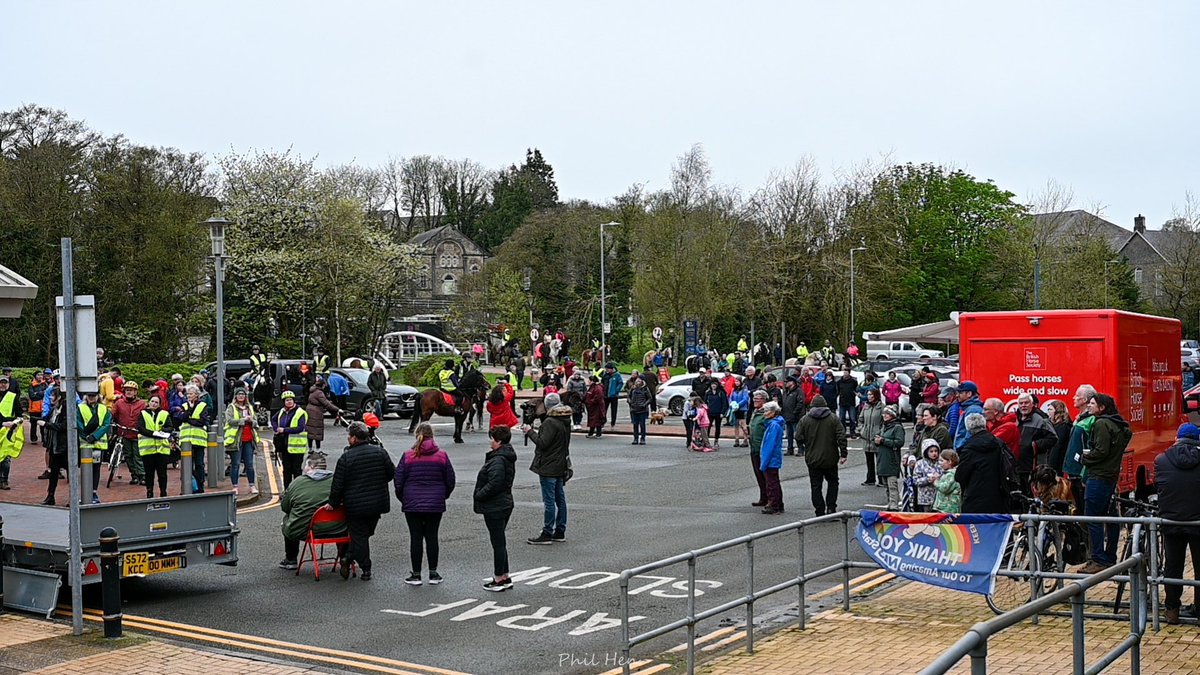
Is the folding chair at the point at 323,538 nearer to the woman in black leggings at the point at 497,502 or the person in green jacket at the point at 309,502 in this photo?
the person in green jacket at the point at 309,502

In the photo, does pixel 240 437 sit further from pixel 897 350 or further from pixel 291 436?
pixel 897 350

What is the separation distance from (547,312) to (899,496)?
5842 cm

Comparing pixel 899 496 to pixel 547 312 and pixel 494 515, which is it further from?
pixel 547 312

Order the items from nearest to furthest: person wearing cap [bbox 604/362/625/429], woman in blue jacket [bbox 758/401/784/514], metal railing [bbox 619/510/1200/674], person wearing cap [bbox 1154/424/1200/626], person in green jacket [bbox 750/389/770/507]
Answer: metal railing [bbox 619/510/1200/674]
person wearing cap [bbox 1154/424/1200/626]
woman in blue jacket [bbox 758/401/784/514]
person in green jacket [bbox 750/389/770/507]
person wearing cap [bbox 604/362/625/429]

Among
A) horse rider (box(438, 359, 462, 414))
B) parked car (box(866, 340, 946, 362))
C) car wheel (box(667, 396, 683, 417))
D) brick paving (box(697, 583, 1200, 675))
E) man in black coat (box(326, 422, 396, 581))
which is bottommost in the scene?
brick paving (box(697, 583, 1200, 675))

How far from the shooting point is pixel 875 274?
62844 mm

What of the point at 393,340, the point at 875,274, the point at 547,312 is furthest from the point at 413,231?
the point at 875,274

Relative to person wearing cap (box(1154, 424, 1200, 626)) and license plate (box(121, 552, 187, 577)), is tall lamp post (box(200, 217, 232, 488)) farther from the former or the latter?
person wearing cap (box(1154, 424, 1200, 626))

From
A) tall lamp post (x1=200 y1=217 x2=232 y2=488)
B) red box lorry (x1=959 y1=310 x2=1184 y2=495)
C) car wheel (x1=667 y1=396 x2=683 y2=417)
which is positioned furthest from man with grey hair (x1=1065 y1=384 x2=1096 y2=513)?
car wheel (x1=667 y1=396 x2=683 y2=417)

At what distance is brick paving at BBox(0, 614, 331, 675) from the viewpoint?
31.7ft

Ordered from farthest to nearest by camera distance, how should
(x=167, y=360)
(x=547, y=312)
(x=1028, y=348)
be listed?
(x=547, y=312)
(x=167, y=360)
(x=1028, y=348)

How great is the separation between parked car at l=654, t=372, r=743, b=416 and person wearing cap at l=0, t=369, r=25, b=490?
1964 cm

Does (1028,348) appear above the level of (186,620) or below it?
above

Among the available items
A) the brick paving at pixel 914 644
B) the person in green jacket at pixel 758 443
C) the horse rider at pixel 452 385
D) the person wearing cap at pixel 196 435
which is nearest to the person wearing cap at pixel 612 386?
the horse rider at pixel 452 385
